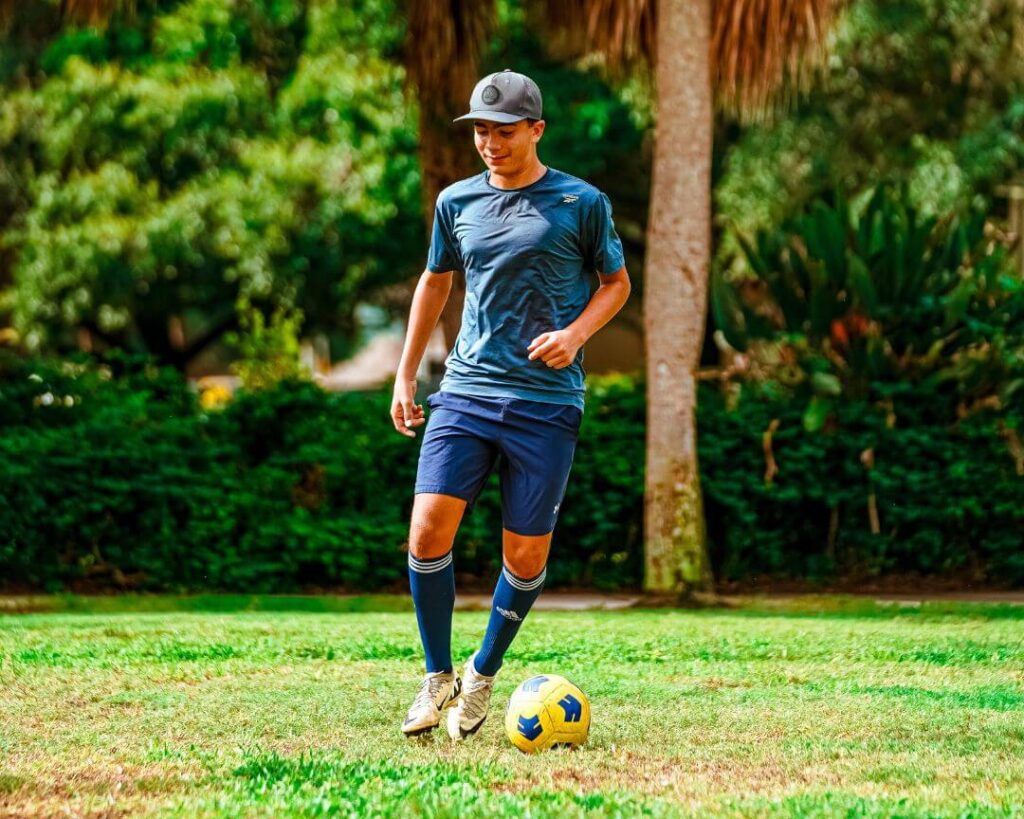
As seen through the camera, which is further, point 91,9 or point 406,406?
point 91,9

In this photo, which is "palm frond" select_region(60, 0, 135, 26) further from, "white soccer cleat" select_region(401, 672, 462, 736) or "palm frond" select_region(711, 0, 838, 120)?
"white soccer cleat" select_region(401, 672, 462, 736)

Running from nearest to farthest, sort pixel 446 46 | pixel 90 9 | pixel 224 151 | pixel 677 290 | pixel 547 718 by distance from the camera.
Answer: pixel 547 718, pixel 677 290, pixel 90 9, pixel 446 46, pixel 224 151

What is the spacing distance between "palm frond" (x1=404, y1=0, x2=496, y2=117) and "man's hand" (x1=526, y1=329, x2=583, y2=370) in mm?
7461

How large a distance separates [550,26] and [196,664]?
23.0ft

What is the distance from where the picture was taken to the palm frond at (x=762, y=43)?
11367 mm

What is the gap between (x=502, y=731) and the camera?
213 inches

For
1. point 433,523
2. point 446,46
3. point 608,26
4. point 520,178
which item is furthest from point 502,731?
point 446,46

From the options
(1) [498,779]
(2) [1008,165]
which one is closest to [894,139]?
(2) [1008,165]

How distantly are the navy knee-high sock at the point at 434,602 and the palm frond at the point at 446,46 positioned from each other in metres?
7.50

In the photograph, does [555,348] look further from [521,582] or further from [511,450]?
[521,582]

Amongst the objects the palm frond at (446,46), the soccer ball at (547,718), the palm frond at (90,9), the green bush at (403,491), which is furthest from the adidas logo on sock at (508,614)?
the palm frond at (90,9)

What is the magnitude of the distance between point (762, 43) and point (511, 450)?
23.5ft

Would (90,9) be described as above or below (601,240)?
above

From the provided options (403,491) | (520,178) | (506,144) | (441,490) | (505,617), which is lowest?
(403,491)
